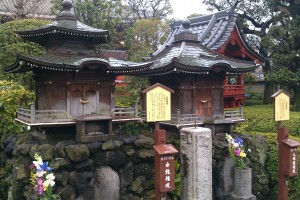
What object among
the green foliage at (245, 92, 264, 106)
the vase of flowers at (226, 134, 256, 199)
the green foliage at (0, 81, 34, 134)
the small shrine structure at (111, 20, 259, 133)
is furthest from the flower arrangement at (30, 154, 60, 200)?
the green foliage at (245, 92, 264, 106)

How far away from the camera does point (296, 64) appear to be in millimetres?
21578

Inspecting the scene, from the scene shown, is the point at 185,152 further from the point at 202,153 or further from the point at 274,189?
the point at 274,189

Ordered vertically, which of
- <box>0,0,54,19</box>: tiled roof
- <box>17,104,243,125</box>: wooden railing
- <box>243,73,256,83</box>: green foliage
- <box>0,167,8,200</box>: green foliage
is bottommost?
<box>0,167,8,200</box>: green foliage

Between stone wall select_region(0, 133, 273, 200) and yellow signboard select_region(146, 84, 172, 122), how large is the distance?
8.96 feet

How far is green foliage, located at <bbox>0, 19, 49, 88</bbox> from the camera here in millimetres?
16094

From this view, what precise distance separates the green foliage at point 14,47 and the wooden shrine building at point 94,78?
4.31 metres

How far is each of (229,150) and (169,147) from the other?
4437 mm

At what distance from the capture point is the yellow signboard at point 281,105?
10352 mm

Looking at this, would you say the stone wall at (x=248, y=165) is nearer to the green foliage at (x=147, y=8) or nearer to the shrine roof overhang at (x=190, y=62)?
the shrine roof overhang at (x=190, y=62)

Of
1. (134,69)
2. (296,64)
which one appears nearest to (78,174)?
(134,69)

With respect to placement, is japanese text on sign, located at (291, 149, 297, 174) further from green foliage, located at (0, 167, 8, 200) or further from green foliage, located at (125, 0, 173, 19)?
green foliage, located at (125, 0, 173, 19)

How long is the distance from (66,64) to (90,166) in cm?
340

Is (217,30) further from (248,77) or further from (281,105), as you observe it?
(281,105)

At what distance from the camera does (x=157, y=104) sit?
843 centimetres
